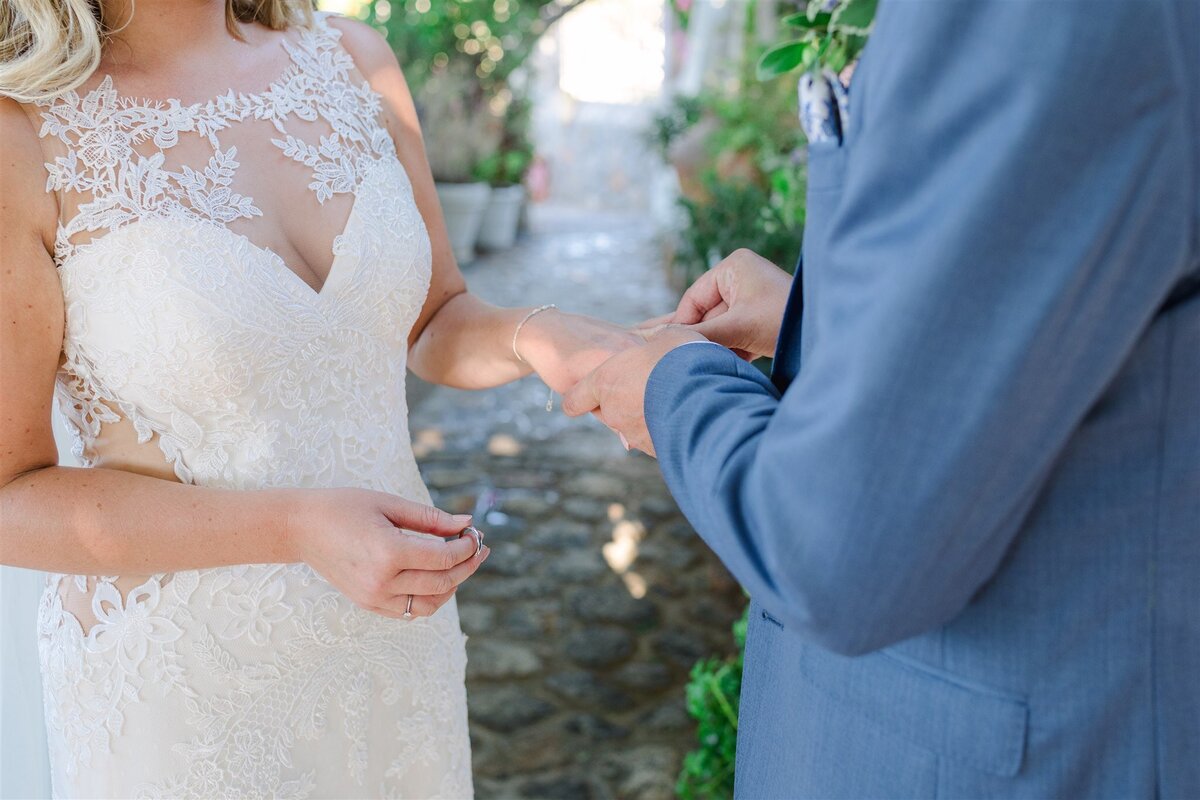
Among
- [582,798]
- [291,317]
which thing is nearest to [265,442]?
[291,317]

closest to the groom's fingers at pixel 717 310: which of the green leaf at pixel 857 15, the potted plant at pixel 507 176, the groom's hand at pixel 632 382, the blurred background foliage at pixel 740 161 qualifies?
the groom's hand at pixel 632 382

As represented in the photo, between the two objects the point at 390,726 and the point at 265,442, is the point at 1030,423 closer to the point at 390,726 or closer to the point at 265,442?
the point at 265,442

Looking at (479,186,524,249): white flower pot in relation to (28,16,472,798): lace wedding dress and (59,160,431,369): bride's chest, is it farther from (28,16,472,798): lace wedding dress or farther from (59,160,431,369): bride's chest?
(59,160,431,369): bride's chest

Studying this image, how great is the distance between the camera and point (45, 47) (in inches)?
52.7

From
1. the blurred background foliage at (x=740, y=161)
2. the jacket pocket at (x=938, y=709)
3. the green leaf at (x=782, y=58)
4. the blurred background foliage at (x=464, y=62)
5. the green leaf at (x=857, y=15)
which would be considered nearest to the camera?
the jacket pocket at (x=938, y=709)

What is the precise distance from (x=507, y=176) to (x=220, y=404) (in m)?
10.7

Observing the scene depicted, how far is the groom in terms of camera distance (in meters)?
0.70

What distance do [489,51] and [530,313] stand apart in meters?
9.54

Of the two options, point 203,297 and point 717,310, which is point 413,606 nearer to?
point 203,297

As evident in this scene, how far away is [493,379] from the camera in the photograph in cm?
184

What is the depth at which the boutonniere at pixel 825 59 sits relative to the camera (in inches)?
36.4

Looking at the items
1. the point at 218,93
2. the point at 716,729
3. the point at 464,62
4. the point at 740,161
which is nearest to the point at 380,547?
the point at 218,93

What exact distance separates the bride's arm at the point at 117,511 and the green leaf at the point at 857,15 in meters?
0.77

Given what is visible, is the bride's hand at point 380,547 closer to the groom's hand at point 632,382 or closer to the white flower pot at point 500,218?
the groom's hand at point 632,382
